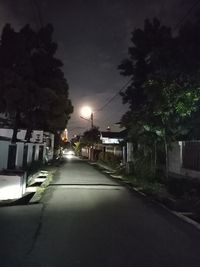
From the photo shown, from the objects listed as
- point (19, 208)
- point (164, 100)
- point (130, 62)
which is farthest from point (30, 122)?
point (19, 208)

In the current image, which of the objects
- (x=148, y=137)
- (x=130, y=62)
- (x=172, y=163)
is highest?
(x=130, y=62)

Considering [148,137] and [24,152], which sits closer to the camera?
[148,137]

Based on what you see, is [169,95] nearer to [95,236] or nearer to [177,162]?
[177,162]

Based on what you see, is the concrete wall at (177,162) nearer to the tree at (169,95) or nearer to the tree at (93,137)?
the tree at (169,95)

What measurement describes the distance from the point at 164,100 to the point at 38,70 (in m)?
15.5

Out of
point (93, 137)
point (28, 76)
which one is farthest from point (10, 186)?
point (93, 137)

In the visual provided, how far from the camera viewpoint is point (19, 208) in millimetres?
10789

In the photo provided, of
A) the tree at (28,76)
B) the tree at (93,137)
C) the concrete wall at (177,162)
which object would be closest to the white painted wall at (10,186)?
the concrete wall at (177,162)

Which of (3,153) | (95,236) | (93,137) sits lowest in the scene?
(95,236)

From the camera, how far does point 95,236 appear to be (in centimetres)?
738

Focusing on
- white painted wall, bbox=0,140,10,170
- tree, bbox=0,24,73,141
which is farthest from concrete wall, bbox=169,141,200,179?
tree, bbox=0,24,73,141

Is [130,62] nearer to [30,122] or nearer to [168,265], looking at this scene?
[30,122]

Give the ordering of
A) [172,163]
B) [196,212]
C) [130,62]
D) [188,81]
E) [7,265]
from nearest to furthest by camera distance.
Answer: [7,265] < [196,212] < [188,81] < [172,163] < [130,62]

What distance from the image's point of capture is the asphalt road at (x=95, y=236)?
230 inches
